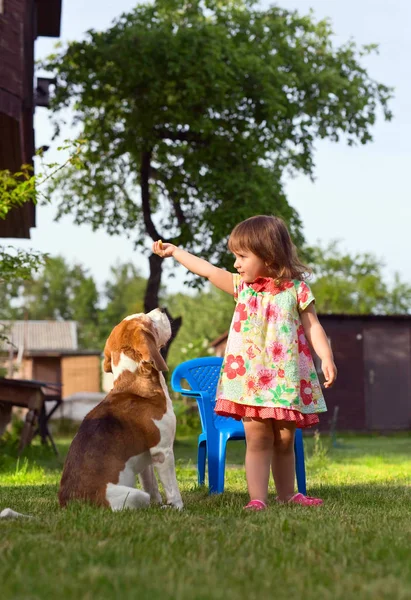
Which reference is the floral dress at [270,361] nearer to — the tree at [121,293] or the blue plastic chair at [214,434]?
the blue plastic chair at [214,434]

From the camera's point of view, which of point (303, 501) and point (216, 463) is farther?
point (216, 463)

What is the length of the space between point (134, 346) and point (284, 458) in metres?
1.25

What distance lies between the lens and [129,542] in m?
3.53

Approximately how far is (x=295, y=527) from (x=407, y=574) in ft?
3.59

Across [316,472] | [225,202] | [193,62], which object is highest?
[193,62]

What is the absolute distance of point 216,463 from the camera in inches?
240

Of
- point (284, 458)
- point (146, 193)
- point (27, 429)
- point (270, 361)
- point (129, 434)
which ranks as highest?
point (146, 193)

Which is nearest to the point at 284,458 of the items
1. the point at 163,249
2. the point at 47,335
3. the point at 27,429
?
the point at 163,249

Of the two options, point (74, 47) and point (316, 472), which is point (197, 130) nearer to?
point (74, 47)

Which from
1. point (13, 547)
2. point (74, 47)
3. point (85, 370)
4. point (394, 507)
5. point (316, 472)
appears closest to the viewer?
point (13, 547)

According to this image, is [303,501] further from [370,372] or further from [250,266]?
[370,372]

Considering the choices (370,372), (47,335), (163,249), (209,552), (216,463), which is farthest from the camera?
(47,335)

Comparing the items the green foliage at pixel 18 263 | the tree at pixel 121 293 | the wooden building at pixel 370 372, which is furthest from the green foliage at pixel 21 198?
the tree at pixel 121 293

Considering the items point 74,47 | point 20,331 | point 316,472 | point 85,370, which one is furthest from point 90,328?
point 316,472
